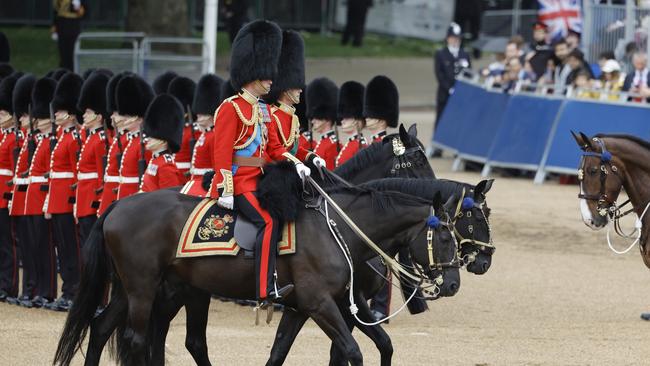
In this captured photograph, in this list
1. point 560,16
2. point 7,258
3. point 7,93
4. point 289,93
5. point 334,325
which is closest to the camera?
point 334,325

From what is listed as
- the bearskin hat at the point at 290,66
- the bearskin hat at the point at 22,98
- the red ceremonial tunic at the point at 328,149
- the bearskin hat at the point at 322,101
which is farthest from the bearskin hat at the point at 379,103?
the bearskin hat at the point at 22,98

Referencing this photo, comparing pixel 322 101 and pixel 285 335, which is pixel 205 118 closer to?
pixel 322 101

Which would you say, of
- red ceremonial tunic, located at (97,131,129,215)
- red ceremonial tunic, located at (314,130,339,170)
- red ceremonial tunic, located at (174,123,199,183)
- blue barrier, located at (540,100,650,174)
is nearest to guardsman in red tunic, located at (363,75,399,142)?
red ceremonial tunic, located at (314,130,339,170)

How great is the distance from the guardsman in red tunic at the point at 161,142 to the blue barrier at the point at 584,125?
25.4ft

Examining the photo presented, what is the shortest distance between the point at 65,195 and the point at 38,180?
0.94ft

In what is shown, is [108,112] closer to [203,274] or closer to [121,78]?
[121,78]

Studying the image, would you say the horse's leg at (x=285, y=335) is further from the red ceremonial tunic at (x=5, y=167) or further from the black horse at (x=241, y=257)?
the red ceremonial tunic at (x=5, y=167)

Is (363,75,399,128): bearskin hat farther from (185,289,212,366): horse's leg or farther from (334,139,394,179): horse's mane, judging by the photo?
(185,289,212,366): horse's leg

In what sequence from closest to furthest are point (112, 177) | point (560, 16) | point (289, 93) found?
point (289, 93) → point (112, 177) → point (560, 16)

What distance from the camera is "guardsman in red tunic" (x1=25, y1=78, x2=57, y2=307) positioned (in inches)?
436

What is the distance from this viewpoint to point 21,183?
11.3m

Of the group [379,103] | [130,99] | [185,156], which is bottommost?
[185,156]

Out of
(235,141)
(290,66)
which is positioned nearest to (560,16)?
(290,66)

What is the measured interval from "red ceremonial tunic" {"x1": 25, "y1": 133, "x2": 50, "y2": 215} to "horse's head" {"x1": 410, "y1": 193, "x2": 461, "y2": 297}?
4.11 meters
